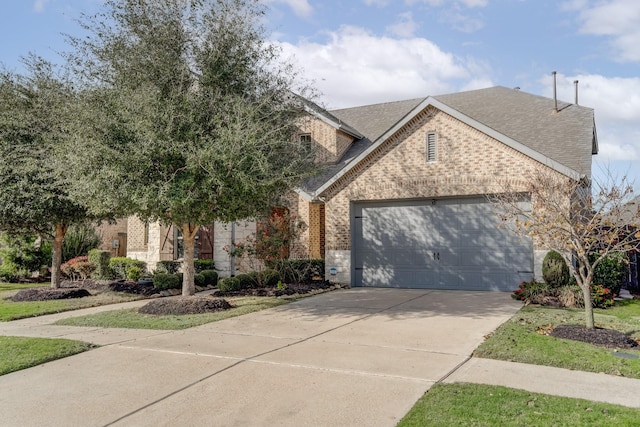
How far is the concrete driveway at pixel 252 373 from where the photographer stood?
15.5ft

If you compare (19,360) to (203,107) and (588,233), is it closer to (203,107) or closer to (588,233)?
(203,107)

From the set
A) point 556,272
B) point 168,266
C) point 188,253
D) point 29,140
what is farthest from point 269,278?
point 556,272

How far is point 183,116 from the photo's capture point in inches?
385

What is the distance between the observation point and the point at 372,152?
15.3 metres

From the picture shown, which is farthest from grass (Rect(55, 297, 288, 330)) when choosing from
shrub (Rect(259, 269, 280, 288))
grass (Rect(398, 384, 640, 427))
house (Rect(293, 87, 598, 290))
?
grass (Rect(398, 384, 640, 427))

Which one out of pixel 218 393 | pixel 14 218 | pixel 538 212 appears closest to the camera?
pixel 218 393

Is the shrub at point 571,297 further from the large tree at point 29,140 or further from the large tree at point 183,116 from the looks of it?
the large tree at point 29,140

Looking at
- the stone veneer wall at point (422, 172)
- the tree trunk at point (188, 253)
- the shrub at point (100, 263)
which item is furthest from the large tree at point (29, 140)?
the stone veneer wall at point (422, 172)

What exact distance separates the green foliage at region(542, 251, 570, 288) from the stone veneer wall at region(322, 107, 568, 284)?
104cm

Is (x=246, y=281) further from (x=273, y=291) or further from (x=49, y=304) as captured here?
(x=49, y=304)

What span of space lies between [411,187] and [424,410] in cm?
1041

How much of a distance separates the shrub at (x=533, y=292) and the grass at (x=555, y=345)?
1.32 metres

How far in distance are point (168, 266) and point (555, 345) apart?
1462 cm

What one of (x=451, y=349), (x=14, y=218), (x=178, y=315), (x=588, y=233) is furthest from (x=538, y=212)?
(x=14, y=218)
